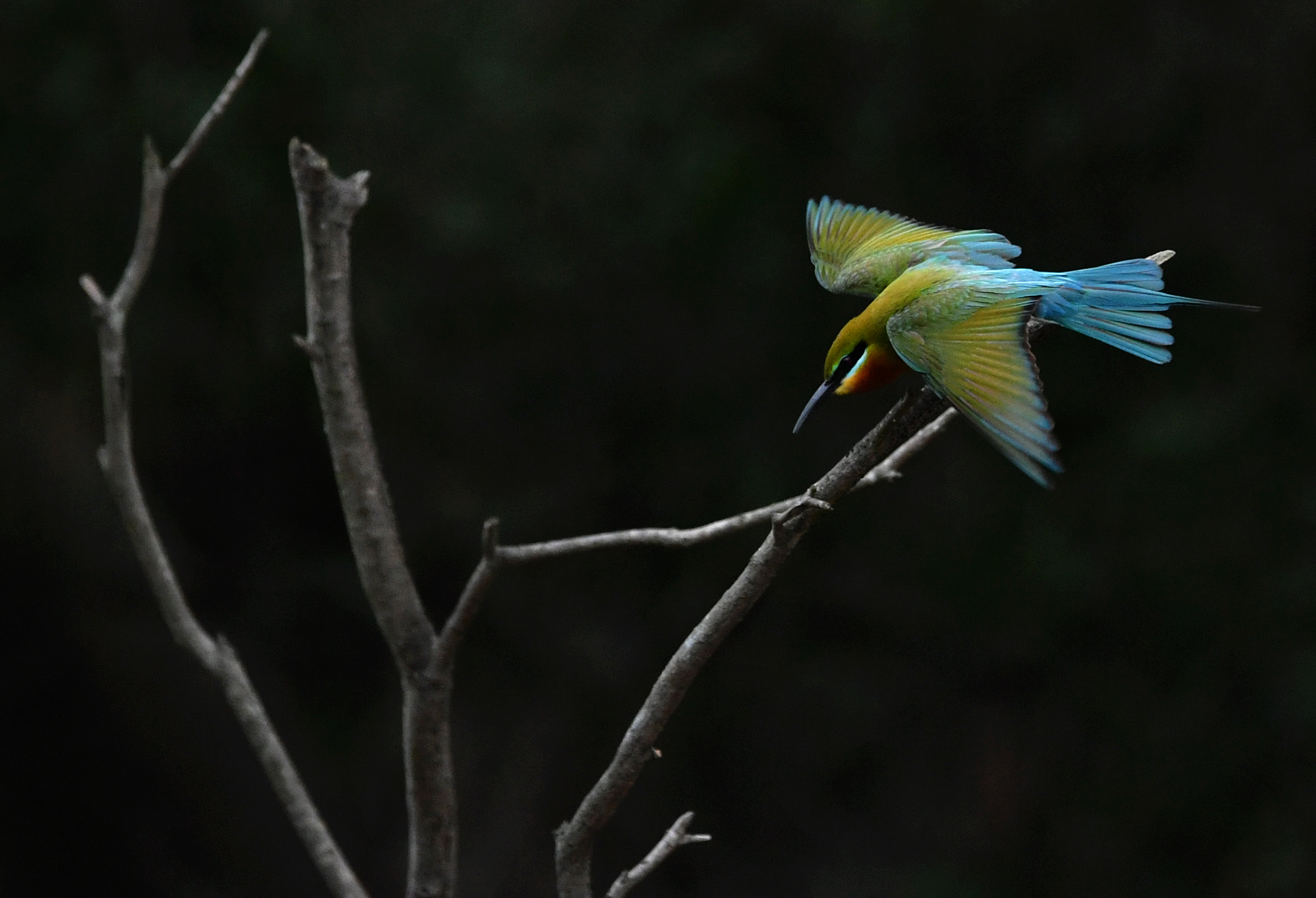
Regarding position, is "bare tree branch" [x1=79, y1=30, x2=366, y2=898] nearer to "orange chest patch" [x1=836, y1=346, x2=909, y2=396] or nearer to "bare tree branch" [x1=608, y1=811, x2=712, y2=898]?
"bare tree branch" [x1=608, y1=811, x2=712, y2=898]

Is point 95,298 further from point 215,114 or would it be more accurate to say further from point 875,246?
point 875,246

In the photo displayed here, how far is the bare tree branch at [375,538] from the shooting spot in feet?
4.29

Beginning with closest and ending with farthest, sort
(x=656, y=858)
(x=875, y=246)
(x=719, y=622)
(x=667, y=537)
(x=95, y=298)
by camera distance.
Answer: (x=719, y=622) < (x=656, y=858) < (x=667, y=537) < (x=95, y=298) < (x=875, y=246)

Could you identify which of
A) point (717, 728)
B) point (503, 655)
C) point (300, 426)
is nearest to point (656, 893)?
point (717, 728)

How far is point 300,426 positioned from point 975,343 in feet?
7.97

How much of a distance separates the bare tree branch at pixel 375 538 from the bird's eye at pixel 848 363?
0.39 metres

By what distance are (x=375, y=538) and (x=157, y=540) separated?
0.30 m

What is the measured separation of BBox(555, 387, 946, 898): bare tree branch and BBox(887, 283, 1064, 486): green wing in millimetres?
38

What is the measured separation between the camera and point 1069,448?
3.27 meters

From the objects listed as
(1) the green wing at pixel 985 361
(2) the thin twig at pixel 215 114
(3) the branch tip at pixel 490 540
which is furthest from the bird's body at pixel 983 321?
(2) the thin twig at pixel 215 114

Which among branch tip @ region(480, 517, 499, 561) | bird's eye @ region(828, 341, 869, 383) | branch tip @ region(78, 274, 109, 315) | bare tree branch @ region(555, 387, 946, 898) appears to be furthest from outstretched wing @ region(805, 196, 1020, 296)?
branch tip @ region(78, 274, 109, 315)

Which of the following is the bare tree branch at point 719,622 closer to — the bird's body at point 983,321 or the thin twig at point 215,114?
the bird's body at point 983,321

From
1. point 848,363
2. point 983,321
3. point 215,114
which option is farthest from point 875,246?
point 215,114

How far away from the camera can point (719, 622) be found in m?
1.08
